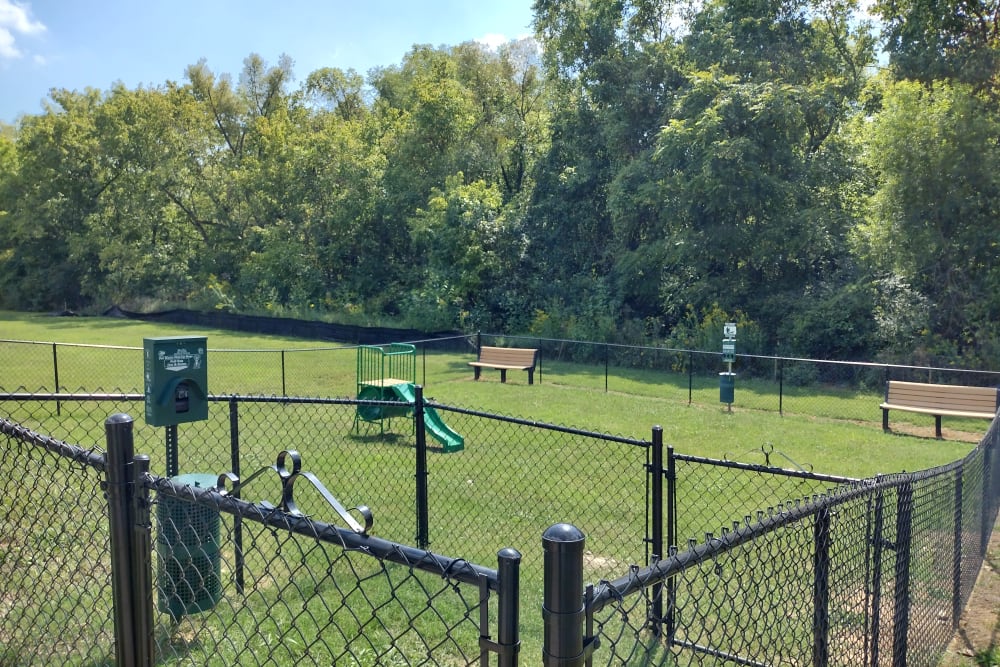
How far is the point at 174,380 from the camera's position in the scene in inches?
187

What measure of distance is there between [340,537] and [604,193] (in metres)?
22.9

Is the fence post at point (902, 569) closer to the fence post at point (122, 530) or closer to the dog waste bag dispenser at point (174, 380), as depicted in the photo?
the fence post at point (122, 530)

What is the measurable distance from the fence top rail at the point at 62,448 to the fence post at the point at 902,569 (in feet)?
9.98

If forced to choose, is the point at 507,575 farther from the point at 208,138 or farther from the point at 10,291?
the point at 10,291

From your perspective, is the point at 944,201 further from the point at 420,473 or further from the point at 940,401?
the point at 420,473

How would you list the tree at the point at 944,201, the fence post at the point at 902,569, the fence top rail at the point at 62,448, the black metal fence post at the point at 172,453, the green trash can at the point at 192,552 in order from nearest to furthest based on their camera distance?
the fence top rail at the point at 62,448 < the fence post at the point at 902,569 < the green trash can at the point at 192,552 < the black metal fence post at the point at 172,453 < the tree at the point at 944,201

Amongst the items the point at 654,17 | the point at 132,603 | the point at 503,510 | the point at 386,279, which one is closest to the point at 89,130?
the point at 386,279

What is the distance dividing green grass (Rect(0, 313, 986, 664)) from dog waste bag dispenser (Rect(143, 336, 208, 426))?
1.06m

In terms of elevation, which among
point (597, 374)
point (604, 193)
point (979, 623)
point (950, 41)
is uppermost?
point (950, 41)

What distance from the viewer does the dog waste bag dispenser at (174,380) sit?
4664 millimetres

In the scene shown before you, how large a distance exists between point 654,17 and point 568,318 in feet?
33.1

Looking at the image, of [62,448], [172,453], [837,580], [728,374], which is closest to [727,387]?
[728,374]

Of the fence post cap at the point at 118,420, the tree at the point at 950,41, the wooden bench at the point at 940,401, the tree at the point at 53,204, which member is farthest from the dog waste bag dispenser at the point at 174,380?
the tree at the point at 53,204

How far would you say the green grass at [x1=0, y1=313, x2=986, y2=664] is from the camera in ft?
20.4
